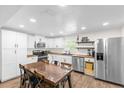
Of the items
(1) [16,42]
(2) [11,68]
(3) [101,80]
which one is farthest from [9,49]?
(3) [101,80]

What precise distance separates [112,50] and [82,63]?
64.4 inches

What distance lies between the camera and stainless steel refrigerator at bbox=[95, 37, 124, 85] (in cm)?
294

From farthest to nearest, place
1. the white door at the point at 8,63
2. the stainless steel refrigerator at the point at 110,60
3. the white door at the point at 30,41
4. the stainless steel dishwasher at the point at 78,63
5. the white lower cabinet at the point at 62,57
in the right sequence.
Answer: the white lower cabinet at the point at 62,57 → the white door at the point at 30,41 → the stainless steel dishwasher at the point at 78,63 → the white door at the point at 8,63 → the stainless steel refrigerator at the point at 110,60

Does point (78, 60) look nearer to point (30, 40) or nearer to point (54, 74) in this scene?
point (54, 74)

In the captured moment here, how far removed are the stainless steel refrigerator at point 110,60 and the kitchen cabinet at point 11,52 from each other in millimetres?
3466

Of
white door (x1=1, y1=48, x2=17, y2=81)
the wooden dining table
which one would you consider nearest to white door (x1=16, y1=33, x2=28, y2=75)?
white door (x1=1, y1=48, x2=17, y2=81)

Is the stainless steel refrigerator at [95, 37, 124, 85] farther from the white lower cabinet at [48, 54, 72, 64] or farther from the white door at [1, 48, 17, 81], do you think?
the white door at [1, 48, 17, 81]

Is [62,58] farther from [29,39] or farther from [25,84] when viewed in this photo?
[25,84]

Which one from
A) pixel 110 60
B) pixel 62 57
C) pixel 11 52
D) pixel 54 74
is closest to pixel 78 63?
pixel 62 57

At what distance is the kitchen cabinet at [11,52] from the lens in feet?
10.6

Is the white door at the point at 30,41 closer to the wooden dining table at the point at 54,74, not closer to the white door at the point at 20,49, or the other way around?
the white door at the point at 20,49

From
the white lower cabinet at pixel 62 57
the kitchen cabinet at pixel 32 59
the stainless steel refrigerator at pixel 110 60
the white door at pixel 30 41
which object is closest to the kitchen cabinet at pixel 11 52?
the kitchen cabinet at pixel 32 59
